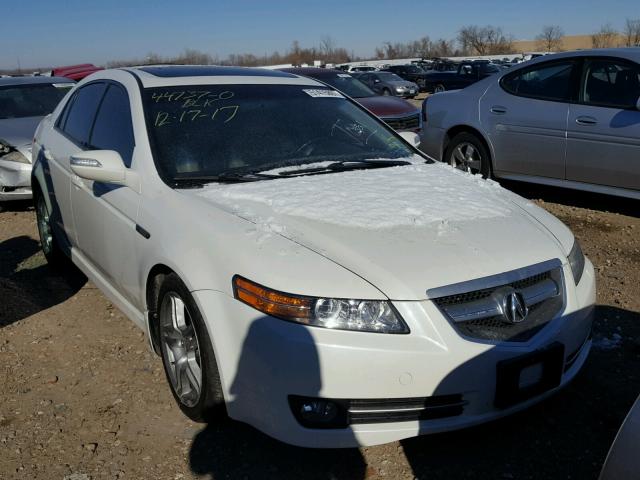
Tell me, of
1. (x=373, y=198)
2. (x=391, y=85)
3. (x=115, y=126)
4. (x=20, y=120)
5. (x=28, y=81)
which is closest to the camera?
(x=373, y=198)

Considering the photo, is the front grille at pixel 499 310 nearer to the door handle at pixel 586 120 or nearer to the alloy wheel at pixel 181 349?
the alloy wheel at pixel 181 349

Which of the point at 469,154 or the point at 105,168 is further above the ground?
the point at 105,168

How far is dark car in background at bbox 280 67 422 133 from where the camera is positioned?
32.3 ft

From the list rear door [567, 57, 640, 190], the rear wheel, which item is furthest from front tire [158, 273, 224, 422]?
rear door [567, 57, 640, 190]

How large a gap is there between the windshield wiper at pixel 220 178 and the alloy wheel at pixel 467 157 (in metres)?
4.28

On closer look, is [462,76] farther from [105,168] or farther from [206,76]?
[105,168]

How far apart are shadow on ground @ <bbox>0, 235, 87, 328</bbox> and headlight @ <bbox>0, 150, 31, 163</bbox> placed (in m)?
1.45

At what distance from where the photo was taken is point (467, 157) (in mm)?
7320

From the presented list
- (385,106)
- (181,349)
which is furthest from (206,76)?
(385,106)

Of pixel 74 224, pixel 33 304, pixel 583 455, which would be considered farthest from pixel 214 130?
pixel 583 455

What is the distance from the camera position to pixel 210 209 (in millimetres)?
2936

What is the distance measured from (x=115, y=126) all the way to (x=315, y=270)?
1932 millimetres

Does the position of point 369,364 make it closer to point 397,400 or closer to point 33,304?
point 397,400

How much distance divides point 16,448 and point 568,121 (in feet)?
17.5
